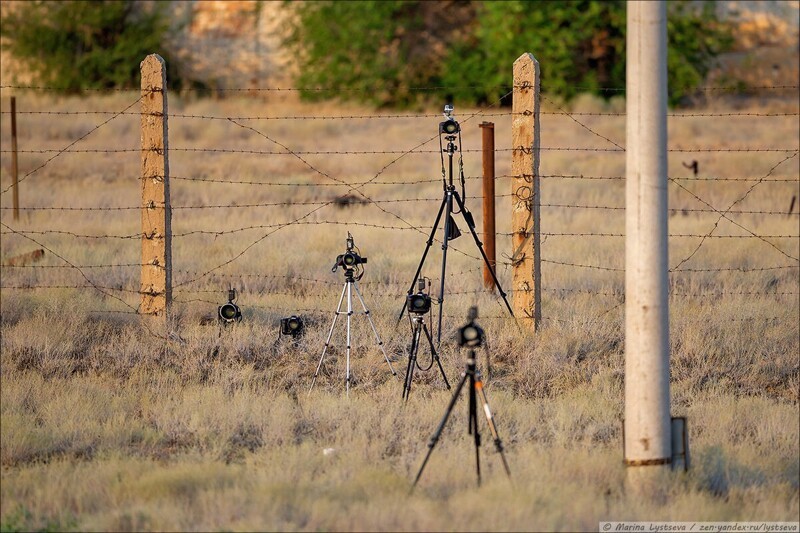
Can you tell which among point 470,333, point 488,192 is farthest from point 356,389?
point 488,192

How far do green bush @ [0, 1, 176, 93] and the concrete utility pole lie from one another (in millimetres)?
21474

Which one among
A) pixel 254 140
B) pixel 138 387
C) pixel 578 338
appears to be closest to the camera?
pixel 138 387

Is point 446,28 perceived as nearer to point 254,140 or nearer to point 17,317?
point 254,140

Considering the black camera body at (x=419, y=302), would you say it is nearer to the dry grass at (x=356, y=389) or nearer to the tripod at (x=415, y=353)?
the tripod at (x=415, y=353)

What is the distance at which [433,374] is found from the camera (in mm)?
7738

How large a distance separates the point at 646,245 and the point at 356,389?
2.79 m

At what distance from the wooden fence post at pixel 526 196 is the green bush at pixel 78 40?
60.1ft

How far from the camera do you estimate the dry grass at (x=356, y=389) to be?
529cm

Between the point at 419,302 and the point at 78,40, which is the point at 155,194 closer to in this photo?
the point at 419,302

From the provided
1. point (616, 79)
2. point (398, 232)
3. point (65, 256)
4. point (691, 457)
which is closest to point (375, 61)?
point (616, 79)

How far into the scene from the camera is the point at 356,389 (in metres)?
7.50

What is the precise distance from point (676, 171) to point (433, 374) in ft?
32.0

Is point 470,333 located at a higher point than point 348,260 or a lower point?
lower

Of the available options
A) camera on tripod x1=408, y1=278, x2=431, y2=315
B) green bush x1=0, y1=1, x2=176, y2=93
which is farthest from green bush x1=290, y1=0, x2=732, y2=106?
camera on tripod x1=408, y1=278, x2=431, y2=315
